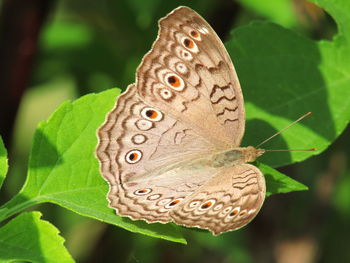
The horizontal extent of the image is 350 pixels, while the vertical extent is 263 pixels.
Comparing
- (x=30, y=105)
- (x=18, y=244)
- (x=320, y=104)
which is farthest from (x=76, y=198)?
(x=30, y=105)

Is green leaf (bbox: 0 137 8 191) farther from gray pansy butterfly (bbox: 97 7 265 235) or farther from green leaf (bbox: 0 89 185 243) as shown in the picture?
gray pansy butterfly (bbox: 97 7 265 235)

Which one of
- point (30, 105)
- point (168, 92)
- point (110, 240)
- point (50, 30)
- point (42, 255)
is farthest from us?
point (30, 105)

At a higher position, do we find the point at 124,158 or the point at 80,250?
the point at 124,158

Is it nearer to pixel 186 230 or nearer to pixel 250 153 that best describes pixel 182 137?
pixel 250 153

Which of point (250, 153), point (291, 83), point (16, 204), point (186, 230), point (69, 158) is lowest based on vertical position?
point (186, 230)

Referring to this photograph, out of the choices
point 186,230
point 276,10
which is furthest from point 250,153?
point 186,230

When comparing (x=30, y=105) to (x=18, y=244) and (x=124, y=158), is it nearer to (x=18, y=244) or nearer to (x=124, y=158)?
(x=124, y=158)
